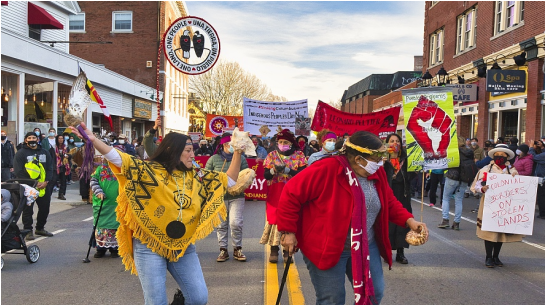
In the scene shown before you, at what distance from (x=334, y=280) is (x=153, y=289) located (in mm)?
1303

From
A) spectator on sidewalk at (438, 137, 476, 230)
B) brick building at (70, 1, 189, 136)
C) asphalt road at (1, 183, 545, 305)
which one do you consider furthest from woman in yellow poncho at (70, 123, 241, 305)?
brick building at (70, 1, 189, 136)

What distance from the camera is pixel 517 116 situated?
21719mm

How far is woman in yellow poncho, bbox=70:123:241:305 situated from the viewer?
148 inches

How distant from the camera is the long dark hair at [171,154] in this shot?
3.93m

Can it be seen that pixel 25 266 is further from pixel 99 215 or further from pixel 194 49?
pixel 194 49

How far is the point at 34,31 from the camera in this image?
23.7 meters

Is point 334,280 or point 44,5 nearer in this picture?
point 334,280

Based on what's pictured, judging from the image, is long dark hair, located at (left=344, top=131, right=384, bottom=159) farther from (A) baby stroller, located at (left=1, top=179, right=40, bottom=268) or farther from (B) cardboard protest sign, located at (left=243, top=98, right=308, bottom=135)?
(B) cardboard protest sign, located at (left=243, top=98, right=308, bottom=135)

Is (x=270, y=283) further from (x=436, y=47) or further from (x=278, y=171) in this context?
(x=436, y=47)

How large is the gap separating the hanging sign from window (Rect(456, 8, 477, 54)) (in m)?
19.6

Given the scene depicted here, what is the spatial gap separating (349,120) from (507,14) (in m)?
13.4

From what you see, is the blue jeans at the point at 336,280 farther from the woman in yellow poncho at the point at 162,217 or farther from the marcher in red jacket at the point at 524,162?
the marcher in red jacket at the point at 524,162

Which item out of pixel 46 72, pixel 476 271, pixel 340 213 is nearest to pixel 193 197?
pixel 340 213

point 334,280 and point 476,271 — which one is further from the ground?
point 334,280
